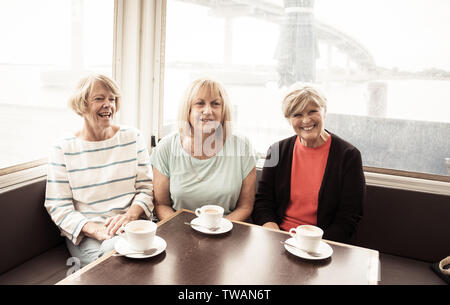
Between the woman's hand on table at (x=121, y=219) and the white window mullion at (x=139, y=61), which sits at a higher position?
the white window mullion at (x=139, y=61)

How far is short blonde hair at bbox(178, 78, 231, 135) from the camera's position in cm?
185

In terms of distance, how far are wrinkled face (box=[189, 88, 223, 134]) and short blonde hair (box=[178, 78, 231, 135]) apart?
0.02 meters

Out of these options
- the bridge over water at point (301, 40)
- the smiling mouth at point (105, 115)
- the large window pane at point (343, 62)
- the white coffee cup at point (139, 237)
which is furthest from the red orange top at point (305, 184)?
the smiling mouth at point (105, 115)

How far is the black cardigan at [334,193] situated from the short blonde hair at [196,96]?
352mm

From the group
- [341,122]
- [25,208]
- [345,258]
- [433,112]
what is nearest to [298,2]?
[341,122]

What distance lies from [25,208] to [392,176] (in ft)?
6.46

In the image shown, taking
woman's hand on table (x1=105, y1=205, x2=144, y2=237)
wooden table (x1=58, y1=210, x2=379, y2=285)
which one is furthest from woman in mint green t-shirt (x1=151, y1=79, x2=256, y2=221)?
wooden table (x1=58, y1=210, x2=379, y2=285)

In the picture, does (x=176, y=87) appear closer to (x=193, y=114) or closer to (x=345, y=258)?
(x=193, y=114)

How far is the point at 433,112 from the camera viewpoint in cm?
208

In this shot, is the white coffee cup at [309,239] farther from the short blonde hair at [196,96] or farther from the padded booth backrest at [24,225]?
the padded booth backrest at [24,225]

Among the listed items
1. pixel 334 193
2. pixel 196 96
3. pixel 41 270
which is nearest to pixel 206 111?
pixel 196 96

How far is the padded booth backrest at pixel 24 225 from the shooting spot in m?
1.68

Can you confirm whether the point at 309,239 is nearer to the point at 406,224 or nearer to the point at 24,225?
the point at 406,224

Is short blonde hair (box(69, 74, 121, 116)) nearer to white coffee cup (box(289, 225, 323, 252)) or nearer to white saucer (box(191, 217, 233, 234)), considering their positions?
white saucer (box(191, 217, 233, 234))
